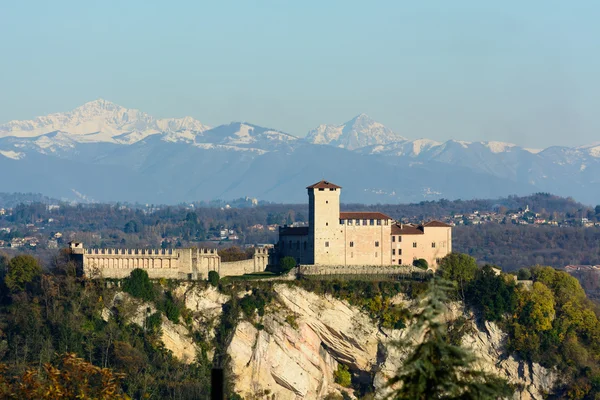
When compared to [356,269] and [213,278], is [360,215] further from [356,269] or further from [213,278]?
[213,278]

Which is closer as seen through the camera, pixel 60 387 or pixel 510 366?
pixel 60 387

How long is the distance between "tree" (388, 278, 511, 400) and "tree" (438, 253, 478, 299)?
46.6 meters

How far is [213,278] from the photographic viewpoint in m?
69.2

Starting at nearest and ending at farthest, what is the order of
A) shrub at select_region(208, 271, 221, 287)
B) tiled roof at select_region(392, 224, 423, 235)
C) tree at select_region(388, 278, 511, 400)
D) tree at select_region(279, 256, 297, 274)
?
tree at select_region(388, 278, 511, 400)
shrub at select_region(208, 271, 221, 287)
tree at select_region(279, 256, 297, 274)
tiled roof at select_region(392, 224, 423, 235)

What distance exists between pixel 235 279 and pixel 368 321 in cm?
734

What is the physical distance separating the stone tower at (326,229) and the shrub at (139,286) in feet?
29.9

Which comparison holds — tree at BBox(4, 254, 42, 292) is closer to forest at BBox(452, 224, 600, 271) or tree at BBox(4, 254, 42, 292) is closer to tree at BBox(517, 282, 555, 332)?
tree at BBox(517, 282, 555, 332)

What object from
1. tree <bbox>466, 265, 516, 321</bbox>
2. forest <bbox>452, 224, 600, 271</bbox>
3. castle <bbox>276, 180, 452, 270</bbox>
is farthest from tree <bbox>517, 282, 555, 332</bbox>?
forest <bbox>452, 224, 600, 271</bbox>

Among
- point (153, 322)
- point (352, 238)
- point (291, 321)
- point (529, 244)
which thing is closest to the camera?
point (153, 322)

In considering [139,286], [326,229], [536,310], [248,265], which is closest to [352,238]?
[326,229]

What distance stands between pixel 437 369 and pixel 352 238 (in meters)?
46.7

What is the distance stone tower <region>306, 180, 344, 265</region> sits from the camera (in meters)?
71.1

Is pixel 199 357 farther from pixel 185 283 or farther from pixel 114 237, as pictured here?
pixel 114 237

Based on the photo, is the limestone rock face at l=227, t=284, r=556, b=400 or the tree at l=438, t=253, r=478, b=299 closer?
the limestone rock face at l=227, t=284, r=556, b=400
